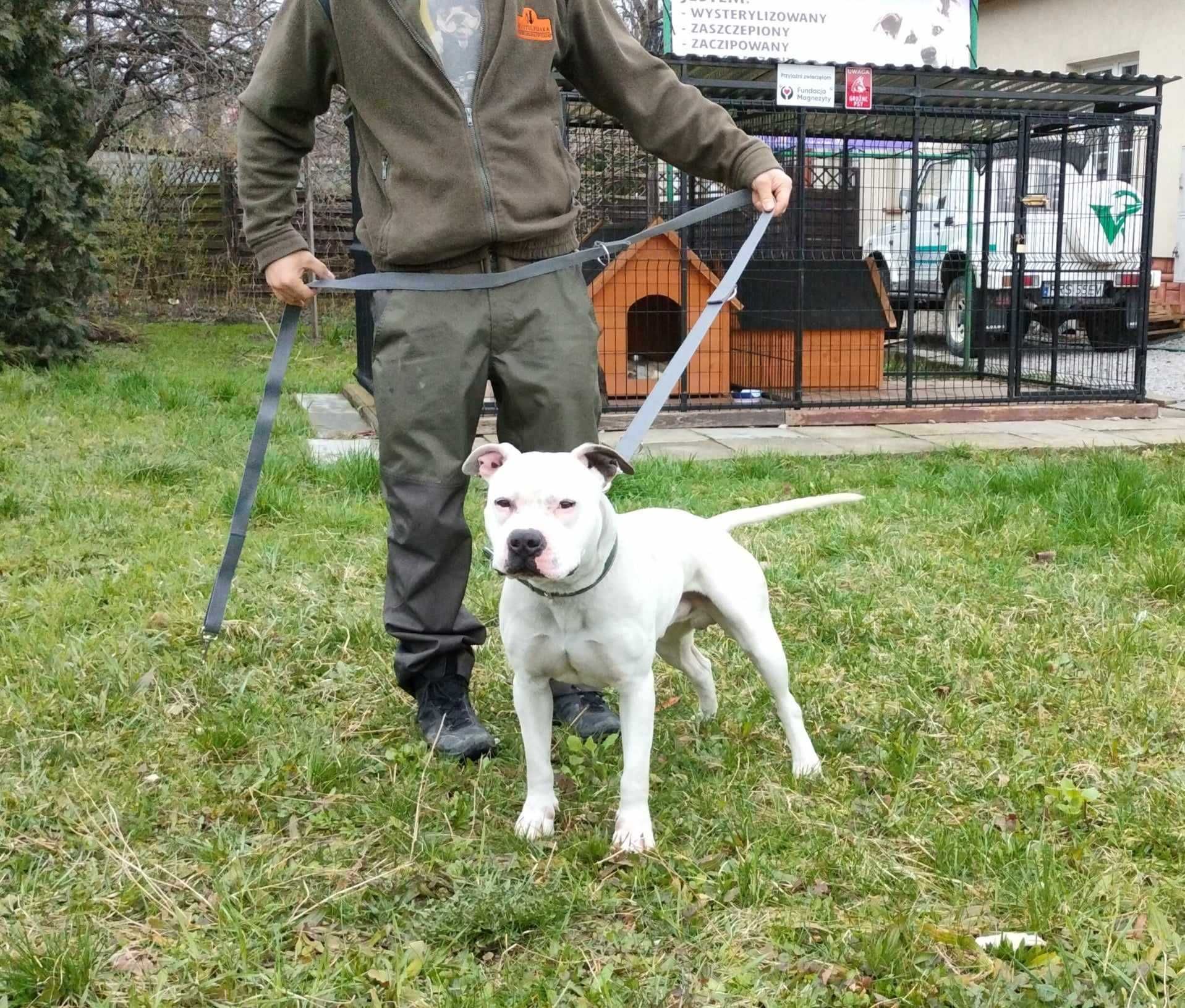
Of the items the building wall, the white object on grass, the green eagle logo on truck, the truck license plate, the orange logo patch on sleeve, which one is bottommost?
the white object on grass

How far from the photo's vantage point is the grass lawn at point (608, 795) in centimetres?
197

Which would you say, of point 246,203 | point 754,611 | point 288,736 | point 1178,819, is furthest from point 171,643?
point 1178,819

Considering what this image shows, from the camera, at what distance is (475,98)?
2670mm

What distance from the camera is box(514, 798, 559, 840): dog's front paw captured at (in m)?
2.45

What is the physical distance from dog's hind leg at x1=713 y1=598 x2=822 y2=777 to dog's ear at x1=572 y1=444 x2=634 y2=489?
446mm

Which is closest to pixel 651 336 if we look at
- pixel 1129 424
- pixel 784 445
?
pixel 784 445

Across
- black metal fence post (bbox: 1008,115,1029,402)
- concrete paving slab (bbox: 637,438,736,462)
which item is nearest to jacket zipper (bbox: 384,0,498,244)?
concrete paving slab (bbox: 637,438,736,462)

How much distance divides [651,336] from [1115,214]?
4461mm

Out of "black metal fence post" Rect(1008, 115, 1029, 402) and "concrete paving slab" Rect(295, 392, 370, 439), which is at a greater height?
"black metal fence post" Rect(1008, 115, 1029, 402)

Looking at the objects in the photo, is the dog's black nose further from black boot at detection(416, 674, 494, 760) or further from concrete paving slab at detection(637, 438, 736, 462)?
concrete paving slab at detection(637, 438, 736, 462)

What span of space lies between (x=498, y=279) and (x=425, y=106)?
41cm

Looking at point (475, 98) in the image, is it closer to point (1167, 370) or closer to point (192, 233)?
point (1167, 370)

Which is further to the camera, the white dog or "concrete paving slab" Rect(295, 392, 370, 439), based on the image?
"concrete paving slab" Rect(295, 392, 370, 439)

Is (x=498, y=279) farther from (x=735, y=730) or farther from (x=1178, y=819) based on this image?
(x=1178, y=819)
